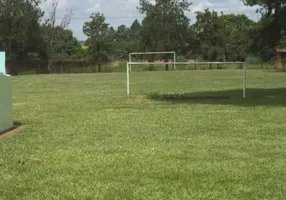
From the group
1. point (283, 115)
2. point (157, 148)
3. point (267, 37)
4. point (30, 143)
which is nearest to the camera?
point (157, 148)

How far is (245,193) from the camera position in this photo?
20.2 ft

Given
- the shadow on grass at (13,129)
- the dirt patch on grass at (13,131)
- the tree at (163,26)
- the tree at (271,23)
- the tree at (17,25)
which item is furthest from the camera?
the tree at (163,26)

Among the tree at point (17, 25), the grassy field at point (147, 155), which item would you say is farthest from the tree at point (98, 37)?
the grassy field at point (147, 155)

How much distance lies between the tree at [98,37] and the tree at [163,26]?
20.6 ft

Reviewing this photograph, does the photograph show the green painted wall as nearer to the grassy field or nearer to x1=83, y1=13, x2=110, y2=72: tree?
the grassy field

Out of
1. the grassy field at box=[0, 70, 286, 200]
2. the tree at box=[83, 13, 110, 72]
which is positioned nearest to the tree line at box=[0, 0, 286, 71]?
the tree at box=[83, 13, 110, 72]

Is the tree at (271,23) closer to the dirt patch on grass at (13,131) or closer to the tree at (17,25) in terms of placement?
the dirt patch on grass at (13,131)

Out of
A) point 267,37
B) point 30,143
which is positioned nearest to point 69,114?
point 30,143

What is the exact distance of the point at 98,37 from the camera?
245ft

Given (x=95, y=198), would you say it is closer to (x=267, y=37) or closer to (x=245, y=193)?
(x=245, y=193)

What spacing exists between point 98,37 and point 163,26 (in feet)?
38.1

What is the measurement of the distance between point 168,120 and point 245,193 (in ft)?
22.0

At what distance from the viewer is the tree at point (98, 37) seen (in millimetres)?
72938

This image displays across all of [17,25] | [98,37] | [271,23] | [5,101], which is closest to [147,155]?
[5,101]
